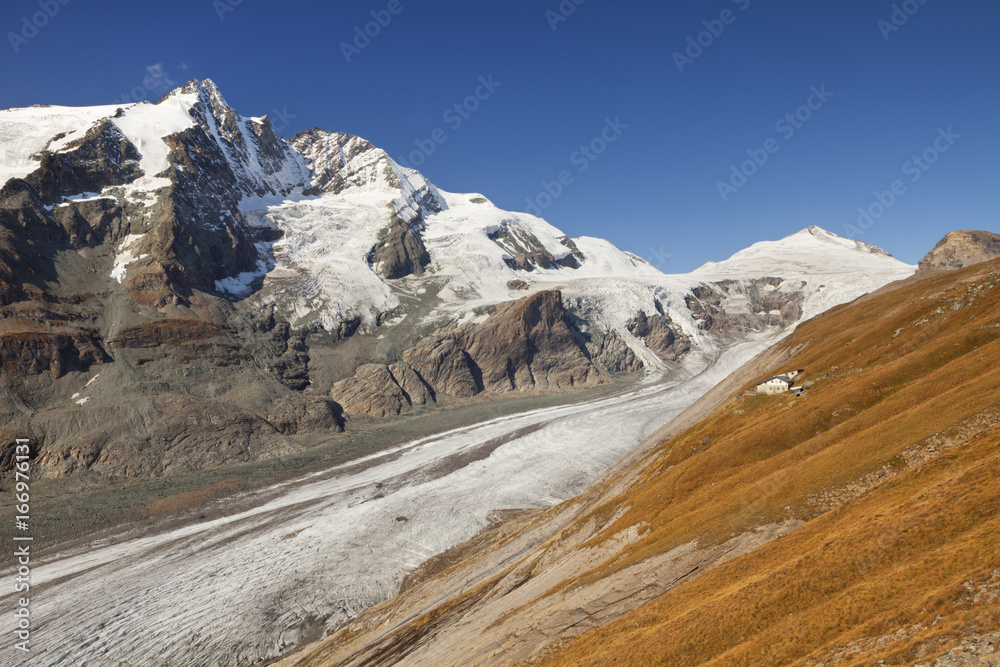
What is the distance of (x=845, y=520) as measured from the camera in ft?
55.5

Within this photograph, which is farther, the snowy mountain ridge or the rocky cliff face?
the snowy mountain ridge

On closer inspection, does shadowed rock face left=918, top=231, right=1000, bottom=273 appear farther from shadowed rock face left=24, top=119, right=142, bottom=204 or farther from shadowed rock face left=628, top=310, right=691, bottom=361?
shadowed rock face left=24, top=119, right=142, bottom=204

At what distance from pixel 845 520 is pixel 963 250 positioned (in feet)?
544

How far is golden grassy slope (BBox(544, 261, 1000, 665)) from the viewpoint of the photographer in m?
11.0

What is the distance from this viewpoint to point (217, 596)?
128ft

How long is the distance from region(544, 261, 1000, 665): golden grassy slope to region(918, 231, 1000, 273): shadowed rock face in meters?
129

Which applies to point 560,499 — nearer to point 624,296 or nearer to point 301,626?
point 301,626

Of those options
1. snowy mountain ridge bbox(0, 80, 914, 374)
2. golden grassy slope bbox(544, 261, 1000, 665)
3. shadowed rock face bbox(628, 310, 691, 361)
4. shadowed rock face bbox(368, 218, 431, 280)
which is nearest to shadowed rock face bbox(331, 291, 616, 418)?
snowy mountain ridge bbox(0, 80, 914, 374)

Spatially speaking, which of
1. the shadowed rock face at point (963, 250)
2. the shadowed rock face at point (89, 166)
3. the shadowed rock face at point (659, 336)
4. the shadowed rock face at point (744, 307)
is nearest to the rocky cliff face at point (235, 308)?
the shadowed rock face at point (89, 166)

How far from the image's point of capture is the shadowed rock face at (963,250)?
130m

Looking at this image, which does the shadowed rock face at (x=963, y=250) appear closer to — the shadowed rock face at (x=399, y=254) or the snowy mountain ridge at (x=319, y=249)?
the snowy mountain ridge at (x=319, y=249)

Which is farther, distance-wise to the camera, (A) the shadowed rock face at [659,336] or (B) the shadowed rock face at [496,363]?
(A) the shadowed rock face at [659,336]

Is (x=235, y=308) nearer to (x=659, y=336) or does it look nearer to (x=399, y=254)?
(x=399, y=254)

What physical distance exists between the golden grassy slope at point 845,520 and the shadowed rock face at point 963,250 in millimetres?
128929
